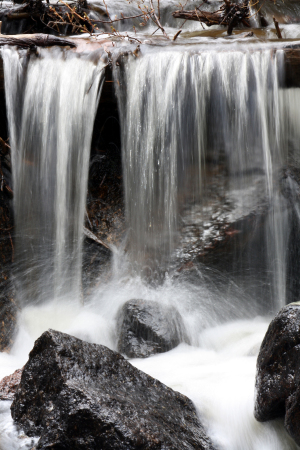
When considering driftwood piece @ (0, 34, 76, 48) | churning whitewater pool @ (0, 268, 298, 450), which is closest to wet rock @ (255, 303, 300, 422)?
churning whitewater pool @ (0, 268, 298, 450)

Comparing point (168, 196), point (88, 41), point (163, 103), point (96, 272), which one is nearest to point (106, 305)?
point (96, 272)

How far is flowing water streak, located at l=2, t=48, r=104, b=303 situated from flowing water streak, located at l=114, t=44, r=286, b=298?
1.59ft

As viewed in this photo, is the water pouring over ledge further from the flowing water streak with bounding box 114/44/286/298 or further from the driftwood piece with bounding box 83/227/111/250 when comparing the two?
the driftwood piece with bounding box 83/227/111/250

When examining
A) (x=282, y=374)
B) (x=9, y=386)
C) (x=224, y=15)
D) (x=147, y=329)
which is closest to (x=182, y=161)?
(x=147, y=329)

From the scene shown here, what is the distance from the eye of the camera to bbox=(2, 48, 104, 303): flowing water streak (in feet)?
15.0

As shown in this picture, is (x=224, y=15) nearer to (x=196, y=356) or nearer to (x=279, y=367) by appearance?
(x=196, y=356)

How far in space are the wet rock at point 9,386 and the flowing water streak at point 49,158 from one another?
162cm

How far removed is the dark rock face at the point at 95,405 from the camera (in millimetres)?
2246

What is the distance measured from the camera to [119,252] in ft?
15.7

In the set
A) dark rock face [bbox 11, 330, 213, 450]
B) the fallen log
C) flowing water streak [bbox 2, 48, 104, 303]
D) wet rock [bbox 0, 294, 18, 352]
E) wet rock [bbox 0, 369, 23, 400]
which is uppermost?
the fallen log

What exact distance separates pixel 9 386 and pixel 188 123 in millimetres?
2988

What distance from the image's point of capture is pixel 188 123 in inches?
175

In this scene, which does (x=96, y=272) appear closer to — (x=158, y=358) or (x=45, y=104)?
(x=158, y=358)

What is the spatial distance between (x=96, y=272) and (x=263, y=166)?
2161 mm
